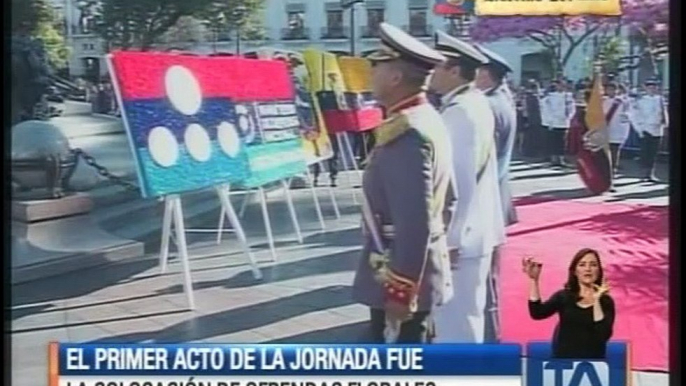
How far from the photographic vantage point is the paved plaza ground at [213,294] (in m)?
4.01

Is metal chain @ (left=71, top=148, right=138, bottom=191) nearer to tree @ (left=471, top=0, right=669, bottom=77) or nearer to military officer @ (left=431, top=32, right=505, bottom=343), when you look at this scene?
military officer @ (left=431, top=32, right=505, bottom=343)

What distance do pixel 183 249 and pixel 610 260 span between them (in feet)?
4.26

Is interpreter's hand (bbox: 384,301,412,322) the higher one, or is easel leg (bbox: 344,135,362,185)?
easel leg (bbox: 344,135,362,185)

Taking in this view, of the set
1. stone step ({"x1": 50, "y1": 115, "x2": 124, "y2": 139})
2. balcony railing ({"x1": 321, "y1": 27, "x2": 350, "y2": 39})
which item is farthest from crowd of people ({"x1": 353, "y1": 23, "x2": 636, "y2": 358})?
stone step ({"x1": 50, "y1": 115, "x2": 124, "y2": 139})

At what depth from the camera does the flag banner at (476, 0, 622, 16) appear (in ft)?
12.9

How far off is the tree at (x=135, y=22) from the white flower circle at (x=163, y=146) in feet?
0.84

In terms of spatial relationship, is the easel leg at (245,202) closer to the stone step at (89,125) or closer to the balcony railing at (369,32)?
the stone step at (89,125)

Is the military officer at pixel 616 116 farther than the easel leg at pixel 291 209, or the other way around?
the easel leg at pixel 291 209

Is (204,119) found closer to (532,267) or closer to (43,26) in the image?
(43,26)

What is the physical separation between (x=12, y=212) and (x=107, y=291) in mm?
379

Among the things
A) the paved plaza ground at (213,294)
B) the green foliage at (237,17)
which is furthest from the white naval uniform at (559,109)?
the green foliage at (237,17)

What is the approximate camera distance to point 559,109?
3930 mm

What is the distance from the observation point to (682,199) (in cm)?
397

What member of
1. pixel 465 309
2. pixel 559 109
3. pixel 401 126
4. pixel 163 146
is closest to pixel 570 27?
pixel 559 109
